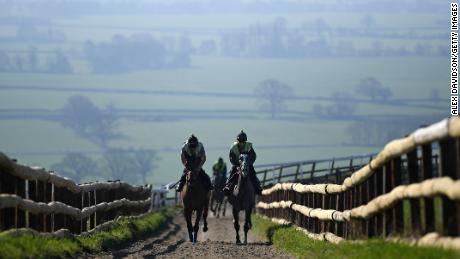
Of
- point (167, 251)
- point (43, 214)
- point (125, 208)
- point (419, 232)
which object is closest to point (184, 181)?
point (125, 208)

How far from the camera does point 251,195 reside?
3127 cm

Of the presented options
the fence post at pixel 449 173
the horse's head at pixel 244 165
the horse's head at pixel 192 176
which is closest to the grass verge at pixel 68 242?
the horse's head at pixel 192 176

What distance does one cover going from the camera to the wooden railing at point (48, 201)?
17.4 metres

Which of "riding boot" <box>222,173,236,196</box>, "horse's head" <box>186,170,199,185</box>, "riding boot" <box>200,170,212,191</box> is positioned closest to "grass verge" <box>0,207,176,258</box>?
"horse's head" <box>186,170,199,185</box>

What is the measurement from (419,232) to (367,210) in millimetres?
2627

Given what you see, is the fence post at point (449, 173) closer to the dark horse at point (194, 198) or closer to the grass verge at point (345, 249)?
the grass verge at point (345, 249)

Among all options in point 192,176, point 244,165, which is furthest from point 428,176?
point 244,165

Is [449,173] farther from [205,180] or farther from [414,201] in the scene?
[205,180]

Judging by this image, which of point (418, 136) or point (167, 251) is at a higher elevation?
point (418, 136)

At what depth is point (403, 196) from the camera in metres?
15.0

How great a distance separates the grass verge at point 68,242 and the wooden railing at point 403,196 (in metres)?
3.74

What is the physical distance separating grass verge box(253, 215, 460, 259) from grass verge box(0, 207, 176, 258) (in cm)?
306

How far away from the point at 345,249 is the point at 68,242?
17.0 feet

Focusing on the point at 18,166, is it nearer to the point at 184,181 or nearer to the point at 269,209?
the point at 184,181
